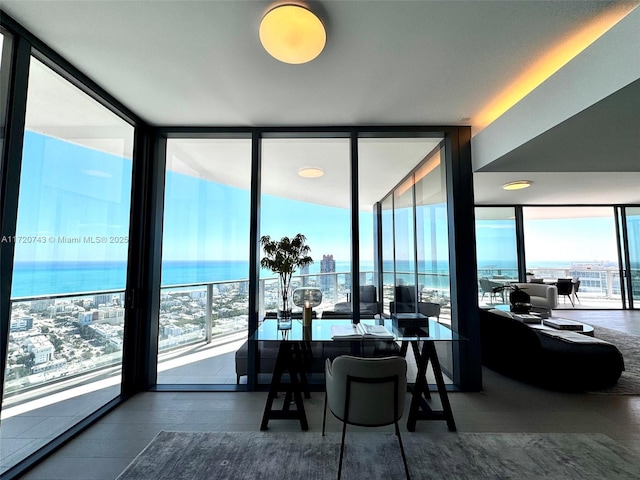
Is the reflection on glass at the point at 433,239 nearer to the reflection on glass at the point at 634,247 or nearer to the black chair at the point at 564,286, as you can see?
the black chair at the point at 564,286

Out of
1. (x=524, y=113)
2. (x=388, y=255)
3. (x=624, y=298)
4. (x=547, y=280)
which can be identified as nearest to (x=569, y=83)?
(x=524, y=113)

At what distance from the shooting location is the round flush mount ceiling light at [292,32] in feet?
5.52

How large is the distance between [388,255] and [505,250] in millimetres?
3854

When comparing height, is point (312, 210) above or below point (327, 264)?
above

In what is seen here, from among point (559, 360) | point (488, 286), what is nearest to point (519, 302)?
point (559, 360)

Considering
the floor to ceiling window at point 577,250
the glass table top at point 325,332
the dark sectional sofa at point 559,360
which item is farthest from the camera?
the floor to ceiling window at point 577,250

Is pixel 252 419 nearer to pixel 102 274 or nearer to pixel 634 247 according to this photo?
pixel 102 274

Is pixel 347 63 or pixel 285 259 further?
pixel 285 259

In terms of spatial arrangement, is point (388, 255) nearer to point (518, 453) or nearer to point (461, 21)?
point (518, 453)

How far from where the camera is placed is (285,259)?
2781mm

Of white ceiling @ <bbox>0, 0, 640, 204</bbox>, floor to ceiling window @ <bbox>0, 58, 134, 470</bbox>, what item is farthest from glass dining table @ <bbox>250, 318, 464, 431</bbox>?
white ceiling @ <bbox>0, 0, 640, 204</bbox>

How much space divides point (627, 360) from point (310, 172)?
4.97 metres

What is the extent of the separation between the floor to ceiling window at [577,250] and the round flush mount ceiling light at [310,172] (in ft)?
20.0

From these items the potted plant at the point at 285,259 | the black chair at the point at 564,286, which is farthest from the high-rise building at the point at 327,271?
the black chair at the point at 564,286
